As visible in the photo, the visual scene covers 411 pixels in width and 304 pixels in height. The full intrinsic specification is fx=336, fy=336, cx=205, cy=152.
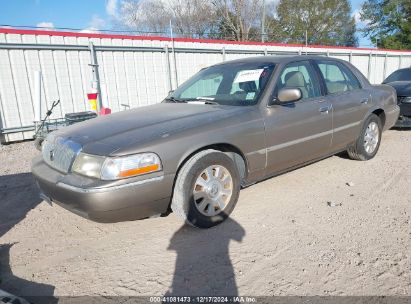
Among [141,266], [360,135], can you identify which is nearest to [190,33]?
[360,135]

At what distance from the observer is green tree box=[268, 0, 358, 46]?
138ft

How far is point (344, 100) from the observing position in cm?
453

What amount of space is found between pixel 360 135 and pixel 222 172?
8.88 ft

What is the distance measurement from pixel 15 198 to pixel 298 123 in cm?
360

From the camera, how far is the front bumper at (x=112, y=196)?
2.64m

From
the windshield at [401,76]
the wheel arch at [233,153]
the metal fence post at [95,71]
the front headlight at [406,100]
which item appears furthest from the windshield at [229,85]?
the windshield at [401,76]

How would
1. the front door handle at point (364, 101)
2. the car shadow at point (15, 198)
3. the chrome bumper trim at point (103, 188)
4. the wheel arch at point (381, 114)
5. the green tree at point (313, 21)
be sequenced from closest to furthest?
the chrome bumper trim at point (103, 188)
the car shadow at point (15, 198)
the front door handle at point (364, 101)
the wheel arch at point (381, 114)
the green tree at point (313, 21)

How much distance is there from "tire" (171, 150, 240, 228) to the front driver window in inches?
45.6

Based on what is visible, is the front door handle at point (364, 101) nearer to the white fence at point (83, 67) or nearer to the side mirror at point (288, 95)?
the side mirror at point (288, 95)

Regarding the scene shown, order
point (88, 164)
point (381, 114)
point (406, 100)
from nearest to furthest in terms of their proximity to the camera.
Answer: point (88, 164) → point (381, 114) → point (406, 100)

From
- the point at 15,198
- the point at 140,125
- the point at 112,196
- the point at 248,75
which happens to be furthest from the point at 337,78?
the point at 15,198

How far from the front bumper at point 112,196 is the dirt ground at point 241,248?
0.38m

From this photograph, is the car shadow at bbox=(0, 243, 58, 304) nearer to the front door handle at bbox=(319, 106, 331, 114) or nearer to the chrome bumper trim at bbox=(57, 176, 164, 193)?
the chrome bumper trim at bbox=(57, 176, 164, 193)

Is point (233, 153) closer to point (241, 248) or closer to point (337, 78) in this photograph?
point (241, 248)
